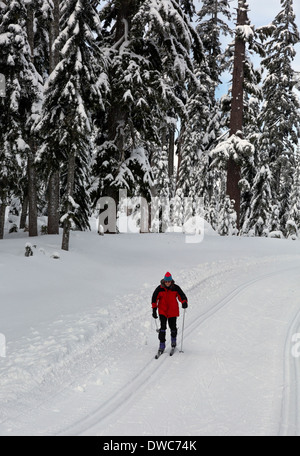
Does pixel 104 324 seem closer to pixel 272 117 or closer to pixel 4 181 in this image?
pixel 4 181

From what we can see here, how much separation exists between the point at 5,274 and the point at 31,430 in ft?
22.7

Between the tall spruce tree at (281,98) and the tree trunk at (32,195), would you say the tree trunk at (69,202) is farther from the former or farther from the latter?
the tall spruce tree at (281,98)

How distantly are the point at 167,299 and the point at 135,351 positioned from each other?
1.24m

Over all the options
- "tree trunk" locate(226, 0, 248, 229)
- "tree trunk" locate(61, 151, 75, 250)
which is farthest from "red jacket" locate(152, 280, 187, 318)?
"tree trunk" locate(226, 0, 248, 229)

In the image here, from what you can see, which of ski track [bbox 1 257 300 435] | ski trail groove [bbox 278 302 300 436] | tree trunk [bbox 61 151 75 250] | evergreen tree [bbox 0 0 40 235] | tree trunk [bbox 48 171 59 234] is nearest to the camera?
ski trail groove [bbox 278 302 300 436]

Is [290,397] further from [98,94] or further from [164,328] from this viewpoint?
[98,94]

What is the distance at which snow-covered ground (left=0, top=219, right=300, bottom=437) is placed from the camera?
5211 millimetres

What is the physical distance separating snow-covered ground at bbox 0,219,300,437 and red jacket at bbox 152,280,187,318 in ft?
2.74

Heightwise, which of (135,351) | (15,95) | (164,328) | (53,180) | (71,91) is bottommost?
(135,351)

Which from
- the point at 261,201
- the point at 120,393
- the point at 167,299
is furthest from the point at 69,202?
the point at 261,201

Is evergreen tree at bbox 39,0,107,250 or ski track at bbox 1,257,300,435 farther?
evergreen tree at bbox 39,0,107,250

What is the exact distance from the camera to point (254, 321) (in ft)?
30.6

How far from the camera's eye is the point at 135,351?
7641 mm

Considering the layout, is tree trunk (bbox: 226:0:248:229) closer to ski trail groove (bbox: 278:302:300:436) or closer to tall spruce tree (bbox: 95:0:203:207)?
tall spruce tree (bbox: 95:0:203:207)
